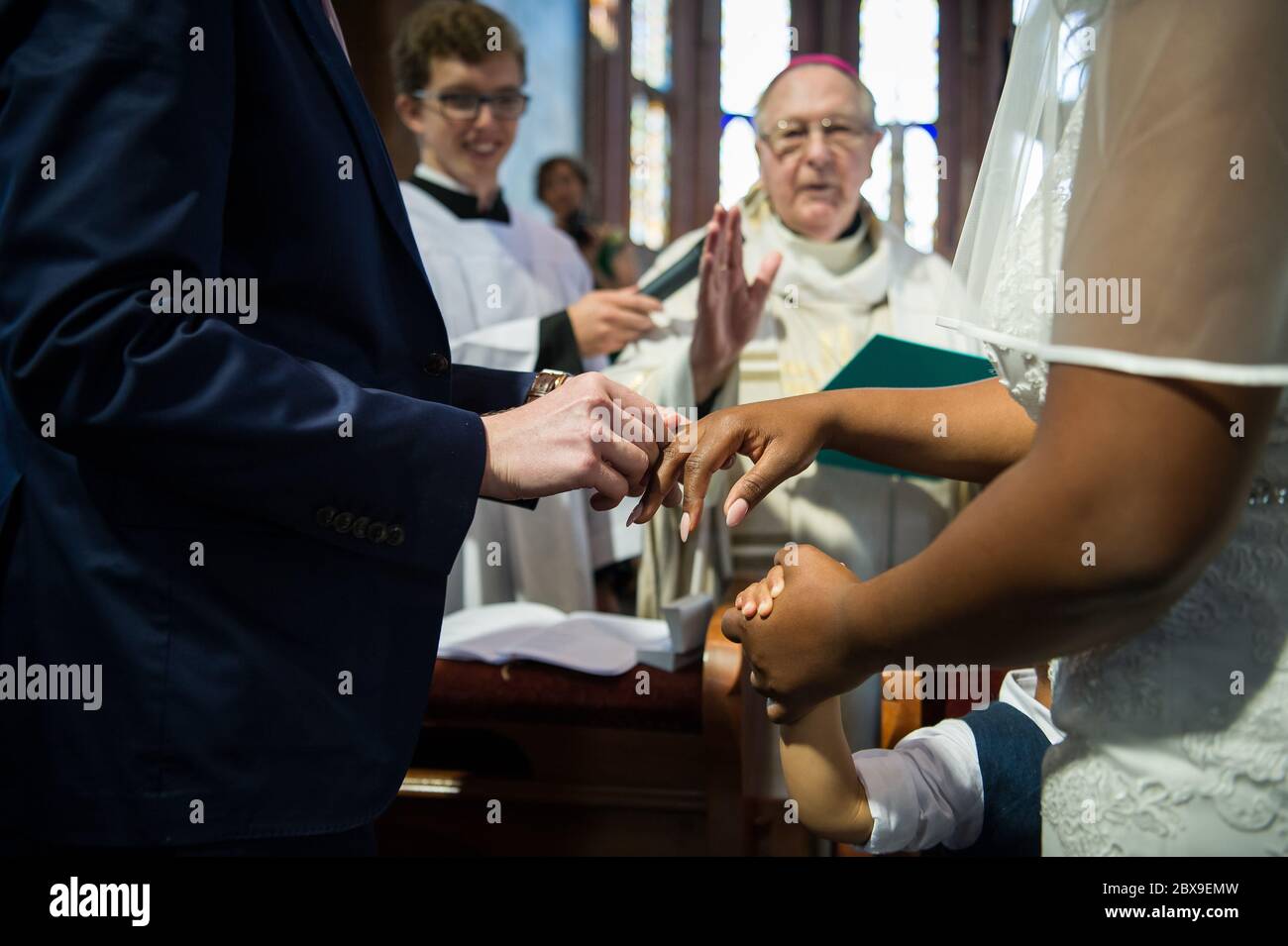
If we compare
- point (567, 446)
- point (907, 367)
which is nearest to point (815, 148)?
point (907, 367)

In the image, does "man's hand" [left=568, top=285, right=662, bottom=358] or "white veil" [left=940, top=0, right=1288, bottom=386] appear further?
"man's hand" [left=568, top=285, right=662, bottom=358]

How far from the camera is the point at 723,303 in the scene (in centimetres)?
282

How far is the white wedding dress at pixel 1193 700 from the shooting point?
3.41ft

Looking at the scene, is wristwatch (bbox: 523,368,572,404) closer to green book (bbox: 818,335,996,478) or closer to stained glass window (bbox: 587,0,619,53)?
green book (bbox: 818,335,996,478)

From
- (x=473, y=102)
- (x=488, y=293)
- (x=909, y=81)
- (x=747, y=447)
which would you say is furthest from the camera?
(x=909, y=81)

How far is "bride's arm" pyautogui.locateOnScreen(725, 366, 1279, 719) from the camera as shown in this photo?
3.03ft

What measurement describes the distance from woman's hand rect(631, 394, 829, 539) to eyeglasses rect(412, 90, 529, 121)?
2.52 metres

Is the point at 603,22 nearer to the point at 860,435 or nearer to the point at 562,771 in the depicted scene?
the point at 562,771

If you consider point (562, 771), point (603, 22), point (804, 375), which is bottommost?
point (562, 771)

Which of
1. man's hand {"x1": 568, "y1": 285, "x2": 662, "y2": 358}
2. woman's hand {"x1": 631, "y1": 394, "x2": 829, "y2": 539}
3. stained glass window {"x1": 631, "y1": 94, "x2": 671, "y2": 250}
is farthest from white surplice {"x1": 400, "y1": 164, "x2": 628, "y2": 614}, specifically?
stained glass window {"x1": 631, "y1": 94, "x2": 671, "y2": 250}

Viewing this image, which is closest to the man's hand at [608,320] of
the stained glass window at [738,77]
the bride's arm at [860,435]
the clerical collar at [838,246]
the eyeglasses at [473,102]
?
the clerical collar at [838,246]

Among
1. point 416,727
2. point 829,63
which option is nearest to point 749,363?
point 829,63

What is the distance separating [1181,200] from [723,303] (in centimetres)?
195
